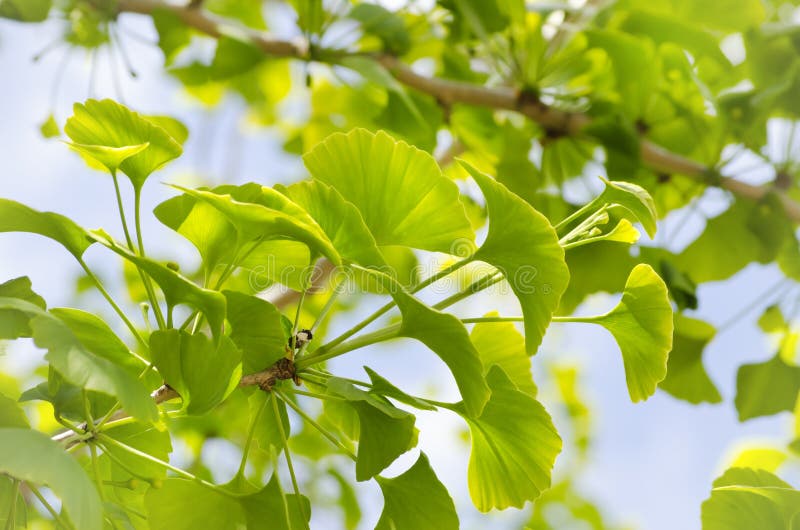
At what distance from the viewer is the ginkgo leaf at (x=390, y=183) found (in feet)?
1.54

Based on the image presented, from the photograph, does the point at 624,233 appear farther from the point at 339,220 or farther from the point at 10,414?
the point at 10,414

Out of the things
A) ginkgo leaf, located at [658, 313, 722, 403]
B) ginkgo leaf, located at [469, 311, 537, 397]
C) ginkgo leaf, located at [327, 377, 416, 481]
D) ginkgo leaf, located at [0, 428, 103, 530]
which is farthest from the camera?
ginkgo leaf, located at [658, 313, 722, 403]

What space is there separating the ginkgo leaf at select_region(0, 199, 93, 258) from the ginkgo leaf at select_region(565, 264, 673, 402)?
0.98 ft

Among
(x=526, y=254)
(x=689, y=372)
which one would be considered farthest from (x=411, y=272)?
(x=526, y=254)

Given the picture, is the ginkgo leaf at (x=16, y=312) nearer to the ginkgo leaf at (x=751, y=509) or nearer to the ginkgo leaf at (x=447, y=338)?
the ginkgo leaf at (x=447, y=338)

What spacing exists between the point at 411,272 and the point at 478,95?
0.26m

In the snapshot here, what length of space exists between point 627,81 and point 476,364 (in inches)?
26.9

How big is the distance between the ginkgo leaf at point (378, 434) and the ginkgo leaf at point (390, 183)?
4.1 inches

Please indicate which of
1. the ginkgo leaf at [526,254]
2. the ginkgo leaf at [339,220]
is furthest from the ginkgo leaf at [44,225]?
the ginkgo leaf at [526,254]

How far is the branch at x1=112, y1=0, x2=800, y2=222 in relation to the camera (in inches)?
40.2

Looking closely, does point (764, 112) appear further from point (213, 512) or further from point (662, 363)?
point (213, 512)

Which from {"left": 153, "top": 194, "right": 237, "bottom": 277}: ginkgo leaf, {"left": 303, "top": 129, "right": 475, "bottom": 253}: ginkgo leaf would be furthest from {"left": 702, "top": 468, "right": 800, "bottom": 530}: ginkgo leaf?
{"left": 153, "top": 194, "right": 237, "bottom": 277}: ginkgo leaf

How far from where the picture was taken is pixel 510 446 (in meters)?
0.51

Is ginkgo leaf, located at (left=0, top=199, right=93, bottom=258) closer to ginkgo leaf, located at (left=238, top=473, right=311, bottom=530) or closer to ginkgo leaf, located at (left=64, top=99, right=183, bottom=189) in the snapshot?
ginkgo leaf, located at (left=64, top=99, right=183, bottom=189)
